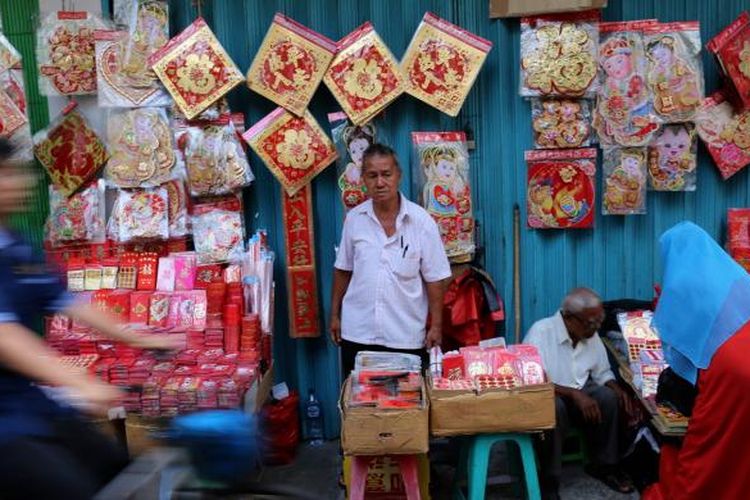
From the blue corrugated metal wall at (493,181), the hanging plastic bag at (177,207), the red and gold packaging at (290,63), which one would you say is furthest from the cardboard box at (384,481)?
the red and gold packaging at (290,63)

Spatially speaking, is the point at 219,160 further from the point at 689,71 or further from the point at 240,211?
the point at 689,71

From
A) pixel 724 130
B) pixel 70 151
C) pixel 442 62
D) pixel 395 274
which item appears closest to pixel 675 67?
pixel 724 130

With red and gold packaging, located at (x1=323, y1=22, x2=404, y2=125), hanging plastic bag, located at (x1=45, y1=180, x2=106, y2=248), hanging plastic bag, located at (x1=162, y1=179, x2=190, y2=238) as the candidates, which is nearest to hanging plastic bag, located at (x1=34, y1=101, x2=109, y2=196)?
hanging plastic bag, located at (x1=45, y1=180, x2=106, y2=248)

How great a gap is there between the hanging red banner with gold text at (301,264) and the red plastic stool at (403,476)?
119 cm

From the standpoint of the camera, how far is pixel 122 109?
4.32m

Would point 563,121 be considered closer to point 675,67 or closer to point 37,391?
point 675,67

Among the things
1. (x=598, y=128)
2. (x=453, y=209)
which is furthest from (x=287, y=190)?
(x=598, y=128)

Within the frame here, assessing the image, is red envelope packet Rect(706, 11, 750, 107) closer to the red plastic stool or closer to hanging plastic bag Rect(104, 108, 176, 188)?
the red plastic stool

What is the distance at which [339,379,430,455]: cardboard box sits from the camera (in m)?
3.30

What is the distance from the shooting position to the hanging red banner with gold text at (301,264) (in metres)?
4.47

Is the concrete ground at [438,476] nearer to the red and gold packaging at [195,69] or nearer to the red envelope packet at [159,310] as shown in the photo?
the red envelope packet at [159,310]

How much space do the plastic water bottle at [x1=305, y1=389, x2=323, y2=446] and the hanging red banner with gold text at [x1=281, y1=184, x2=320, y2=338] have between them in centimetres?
42

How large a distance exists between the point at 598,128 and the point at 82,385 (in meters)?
3.17

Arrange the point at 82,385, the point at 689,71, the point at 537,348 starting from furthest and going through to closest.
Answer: the point at 689,71, the point at 537,348, the point at 82,385
